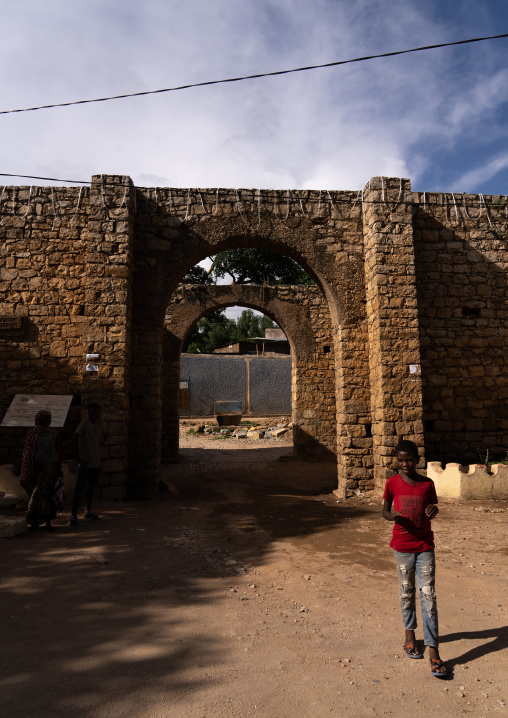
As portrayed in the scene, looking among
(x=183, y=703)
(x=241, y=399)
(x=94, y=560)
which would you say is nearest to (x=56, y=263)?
(x=94, y=560)

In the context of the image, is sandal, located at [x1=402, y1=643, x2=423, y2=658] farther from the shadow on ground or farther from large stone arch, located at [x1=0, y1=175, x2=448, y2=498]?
large stone arch, located at [x1=0, y1=175, x2=448, y2=498]

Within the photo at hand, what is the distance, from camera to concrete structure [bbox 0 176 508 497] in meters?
7.31

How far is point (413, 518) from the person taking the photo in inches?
109

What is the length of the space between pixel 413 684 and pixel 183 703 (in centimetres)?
118

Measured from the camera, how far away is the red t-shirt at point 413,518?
8.97ft

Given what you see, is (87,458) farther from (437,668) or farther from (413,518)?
(437,668)

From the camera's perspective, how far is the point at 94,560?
170 inches

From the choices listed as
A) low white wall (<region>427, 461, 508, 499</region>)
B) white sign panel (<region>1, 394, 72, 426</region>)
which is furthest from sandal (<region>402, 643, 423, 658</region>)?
white sign panel (<region>1, 394, 72, 426</region>)

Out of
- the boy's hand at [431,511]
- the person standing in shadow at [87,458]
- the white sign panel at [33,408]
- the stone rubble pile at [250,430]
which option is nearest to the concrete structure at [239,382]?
the stone rubble pile at [250,430]

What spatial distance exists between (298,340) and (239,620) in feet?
34.1

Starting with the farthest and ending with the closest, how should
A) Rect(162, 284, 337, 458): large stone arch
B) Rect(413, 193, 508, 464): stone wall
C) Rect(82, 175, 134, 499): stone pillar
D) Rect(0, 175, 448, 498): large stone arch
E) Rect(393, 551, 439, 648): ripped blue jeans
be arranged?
Rect(162, 284, 337, 458): large stone arch
Rect(413, 193, 508, 464): stone wall
Rect(0, 175, 448, 498): large stone arch
Rect(82, 175, 134, 499): stone pillar
Rect(393, 551, 439, 648): ripped blue jeans

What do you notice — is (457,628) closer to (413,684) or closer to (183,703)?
(413,684)

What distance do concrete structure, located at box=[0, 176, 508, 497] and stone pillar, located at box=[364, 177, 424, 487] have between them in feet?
0.07

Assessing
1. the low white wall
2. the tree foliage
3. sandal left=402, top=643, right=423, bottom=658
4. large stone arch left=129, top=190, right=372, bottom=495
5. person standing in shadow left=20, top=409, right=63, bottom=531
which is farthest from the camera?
the tree foliage
